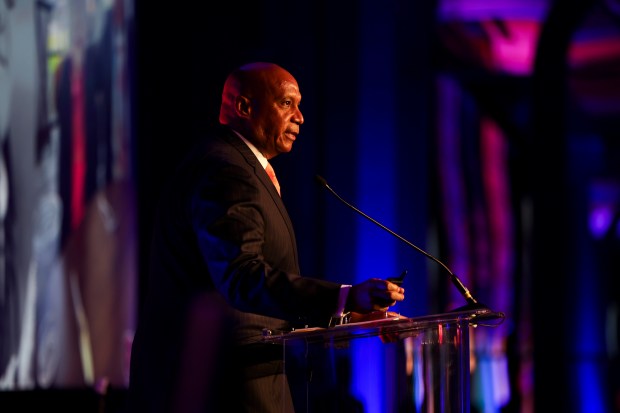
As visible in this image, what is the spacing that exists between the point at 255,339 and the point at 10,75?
8.37ft

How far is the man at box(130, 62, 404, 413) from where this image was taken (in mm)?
1954

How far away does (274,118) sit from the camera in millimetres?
2400

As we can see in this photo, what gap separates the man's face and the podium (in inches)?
22.7

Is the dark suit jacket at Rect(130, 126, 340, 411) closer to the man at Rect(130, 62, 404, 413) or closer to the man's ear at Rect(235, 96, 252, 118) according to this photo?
the man at Rect(130, 62, 404, 413)

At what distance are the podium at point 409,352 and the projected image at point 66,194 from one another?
217cm

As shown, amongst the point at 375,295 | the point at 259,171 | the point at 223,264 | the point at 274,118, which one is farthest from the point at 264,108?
the point at 375,295

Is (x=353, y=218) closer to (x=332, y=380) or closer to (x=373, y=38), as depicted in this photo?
(x=373, y=38)

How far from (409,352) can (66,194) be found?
2797mm

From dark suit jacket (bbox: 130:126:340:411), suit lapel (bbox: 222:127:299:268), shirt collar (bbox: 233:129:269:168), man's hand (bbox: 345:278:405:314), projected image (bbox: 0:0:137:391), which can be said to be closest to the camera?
man's hand (bbox: 345:278:405:314)

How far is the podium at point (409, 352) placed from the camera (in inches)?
76.9

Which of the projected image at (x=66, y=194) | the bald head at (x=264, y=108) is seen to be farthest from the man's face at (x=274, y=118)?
the projected image at (x=66, y=194)

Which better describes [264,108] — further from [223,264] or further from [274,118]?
[223,264]

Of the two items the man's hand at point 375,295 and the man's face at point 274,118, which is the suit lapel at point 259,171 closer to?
the man's face at point 274,118

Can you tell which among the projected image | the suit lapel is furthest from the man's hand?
the projected image
